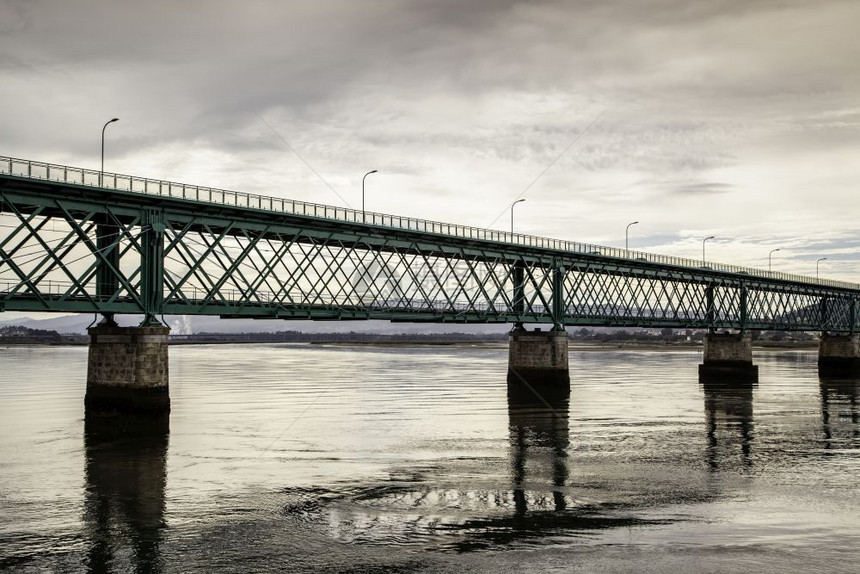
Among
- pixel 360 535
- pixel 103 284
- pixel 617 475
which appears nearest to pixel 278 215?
pixel 103 284

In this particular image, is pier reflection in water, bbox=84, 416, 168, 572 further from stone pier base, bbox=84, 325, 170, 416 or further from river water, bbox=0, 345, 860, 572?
stone pier base, bbox=84, 325, 170, 416

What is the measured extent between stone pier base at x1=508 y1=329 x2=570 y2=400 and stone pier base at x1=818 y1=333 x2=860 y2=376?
6355 cm

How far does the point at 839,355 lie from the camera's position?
127500 mm

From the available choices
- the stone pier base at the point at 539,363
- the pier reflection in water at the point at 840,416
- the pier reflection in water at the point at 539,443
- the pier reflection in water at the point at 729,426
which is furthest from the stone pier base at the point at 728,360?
the pier reflection in water at the point at 539,443

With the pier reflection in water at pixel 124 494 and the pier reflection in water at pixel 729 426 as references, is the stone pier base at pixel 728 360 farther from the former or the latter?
the pier reflection in water at pixel 124 494

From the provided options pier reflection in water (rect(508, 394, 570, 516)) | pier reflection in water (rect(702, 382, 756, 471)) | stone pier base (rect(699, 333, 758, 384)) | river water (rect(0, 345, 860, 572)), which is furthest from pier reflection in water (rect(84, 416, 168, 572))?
stone pier base (rect(699, 333, 758, 384))

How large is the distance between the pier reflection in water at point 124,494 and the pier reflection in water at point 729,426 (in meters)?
23.6

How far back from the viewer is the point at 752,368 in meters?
101

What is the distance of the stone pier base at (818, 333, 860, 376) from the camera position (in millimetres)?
123250

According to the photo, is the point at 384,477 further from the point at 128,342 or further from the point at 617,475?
the point at 128,342

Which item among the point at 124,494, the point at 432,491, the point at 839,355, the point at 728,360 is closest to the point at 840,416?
the point at 432,491

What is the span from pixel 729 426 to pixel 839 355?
90316 mm

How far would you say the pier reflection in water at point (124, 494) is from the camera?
69.7 ft

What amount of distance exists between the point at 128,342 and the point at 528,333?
43592 millimetres
